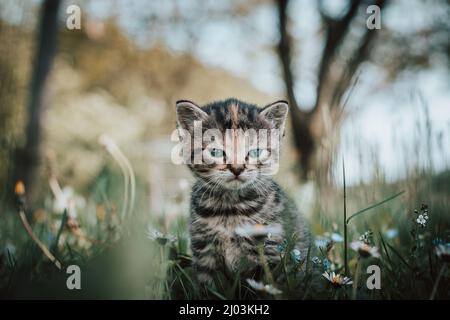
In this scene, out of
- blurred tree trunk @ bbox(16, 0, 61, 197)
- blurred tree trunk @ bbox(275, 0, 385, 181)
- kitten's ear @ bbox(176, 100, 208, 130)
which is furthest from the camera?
blurred tree trunk @ bbox(275, 0, 385, 181)

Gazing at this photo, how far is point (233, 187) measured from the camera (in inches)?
67.9

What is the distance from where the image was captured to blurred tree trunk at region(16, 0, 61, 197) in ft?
15.0

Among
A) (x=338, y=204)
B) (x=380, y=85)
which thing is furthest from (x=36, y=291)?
(x=380, y=85)

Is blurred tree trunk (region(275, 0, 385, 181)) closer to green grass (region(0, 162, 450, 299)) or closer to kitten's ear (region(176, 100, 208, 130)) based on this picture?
green grass (region(0, 162, 450, 299))

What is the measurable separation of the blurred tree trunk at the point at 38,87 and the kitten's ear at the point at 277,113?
11.5ft

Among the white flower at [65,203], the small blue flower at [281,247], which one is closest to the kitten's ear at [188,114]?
the small blue flower at [281,247]

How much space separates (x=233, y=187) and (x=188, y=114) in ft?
1.36

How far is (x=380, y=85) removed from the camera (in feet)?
29.0

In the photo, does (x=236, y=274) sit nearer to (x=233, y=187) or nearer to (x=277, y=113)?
(x=233, y=187)

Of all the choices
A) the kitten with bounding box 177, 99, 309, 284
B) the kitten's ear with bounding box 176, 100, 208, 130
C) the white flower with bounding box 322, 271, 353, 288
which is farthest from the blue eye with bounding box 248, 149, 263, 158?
the white flower with bounding box 322, 271, 353, 288

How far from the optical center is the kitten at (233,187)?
1.69 m

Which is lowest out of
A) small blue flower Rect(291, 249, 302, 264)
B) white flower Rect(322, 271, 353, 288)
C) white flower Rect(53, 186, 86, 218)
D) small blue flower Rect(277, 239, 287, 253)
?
white flower Rect(322, 271, 353, 288)

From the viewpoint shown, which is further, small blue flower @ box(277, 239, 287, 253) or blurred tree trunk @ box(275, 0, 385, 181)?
blurred tree trunk @ box(275, 0, 385, 181)
